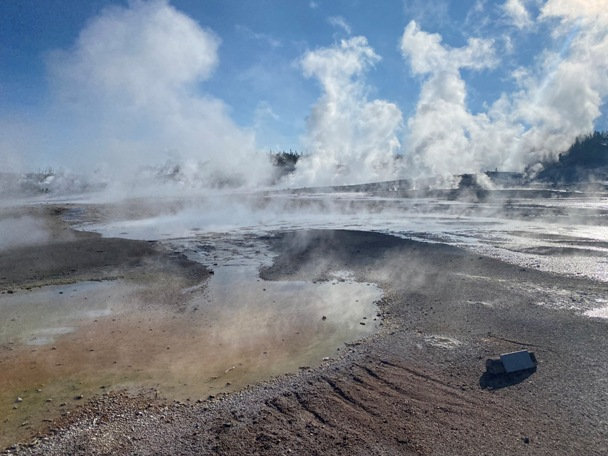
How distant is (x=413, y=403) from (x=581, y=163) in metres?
78.7

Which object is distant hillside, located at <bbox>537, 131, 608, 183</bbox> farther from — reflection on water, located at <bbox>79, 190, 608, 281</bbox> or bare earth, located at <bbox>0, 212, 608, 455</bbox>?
bare earth, located at <bbox>0, 212, 608, 455</bbox>

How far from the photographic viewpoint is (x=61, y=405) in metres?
6.94

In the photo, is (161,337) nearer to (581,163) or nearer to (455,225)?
(455,225)

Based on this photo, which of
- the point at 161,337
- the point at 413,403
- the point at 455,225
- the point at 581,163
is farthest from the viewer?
the point at 581,163

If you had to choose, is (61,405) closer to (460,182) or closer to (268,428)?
(268,428)

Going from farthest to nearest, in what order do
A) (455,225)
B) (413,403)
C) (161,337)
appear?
(455,225) → (161,337) → (413,403)

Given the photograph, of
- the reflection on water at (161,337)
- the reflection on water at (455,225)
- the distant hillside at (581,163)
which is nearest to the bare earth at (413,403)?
the reflection on water at (161,337)

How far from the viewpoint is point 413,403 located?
6613 millimetres

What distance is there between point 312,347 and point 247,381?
201cm

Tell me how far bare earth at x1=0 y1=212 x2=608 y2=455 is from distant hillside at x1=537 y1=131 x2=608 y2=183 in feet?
212

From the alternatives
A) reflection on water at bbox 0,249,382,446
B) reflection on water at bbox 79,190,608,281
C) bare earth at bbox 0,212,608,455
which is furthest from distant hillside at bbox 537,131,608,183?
reflection on water at bbox 0,249,382,446

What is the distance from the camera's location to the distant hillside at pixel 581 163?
64.2m

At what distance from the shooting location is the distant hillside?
64.2 meters

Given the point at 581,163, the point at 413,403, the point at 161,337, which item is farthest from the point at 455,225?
the point at 581,163
